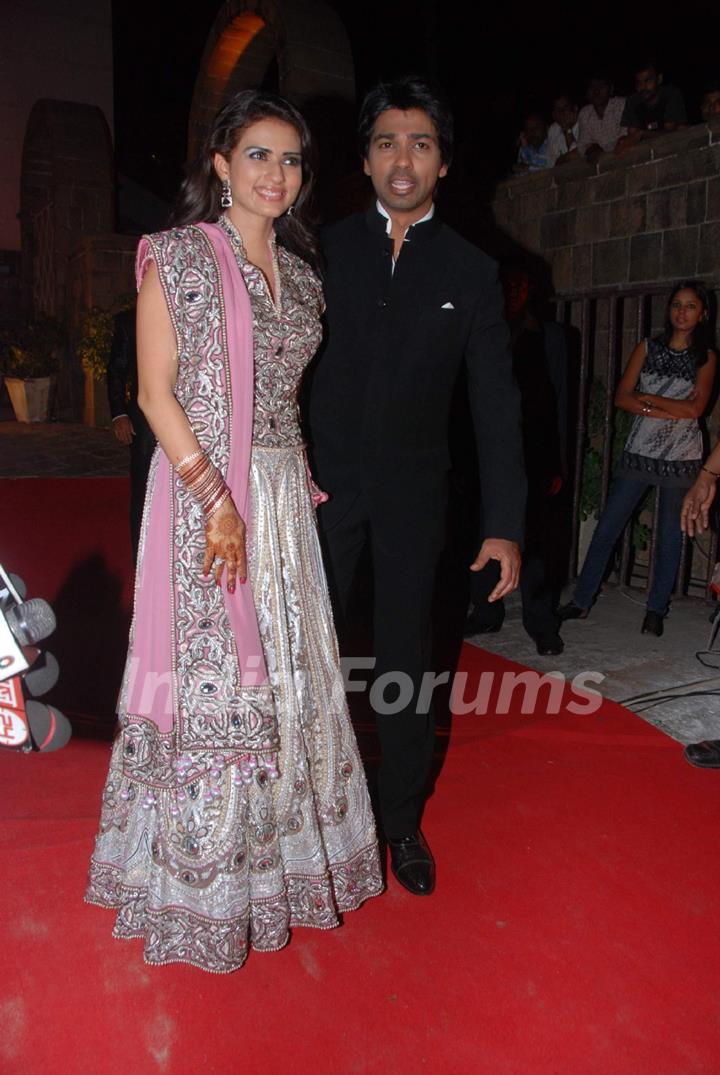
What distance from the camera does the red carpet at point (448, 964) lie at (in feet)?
6.05

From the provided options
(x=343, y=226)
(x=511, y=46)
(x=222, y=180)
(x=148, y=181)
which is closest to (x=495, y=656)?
(x=343, y=226)

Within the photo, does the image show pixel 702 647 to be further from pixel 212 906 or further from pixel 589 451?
pixel 212 906

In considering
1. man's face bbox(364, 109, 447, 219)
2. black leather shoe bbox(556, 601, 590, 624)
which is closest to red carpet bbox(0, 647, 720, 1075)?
man's face bbox(364, 109, 447, 219)

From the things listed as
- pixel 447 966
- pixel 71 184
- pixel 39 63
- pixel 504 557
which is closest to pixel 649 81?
pixel 504 557

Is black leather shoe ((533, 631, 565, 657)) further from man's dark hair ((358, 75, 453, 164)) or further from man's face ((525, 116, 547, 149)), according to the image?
man's face ((525, 116, 547, 149))

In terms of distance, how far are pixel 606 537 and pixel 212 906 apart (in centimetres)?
346

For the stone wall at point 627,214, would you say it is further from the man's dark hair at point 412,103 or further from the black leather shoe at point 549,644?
the man's dark hair at point 412,103

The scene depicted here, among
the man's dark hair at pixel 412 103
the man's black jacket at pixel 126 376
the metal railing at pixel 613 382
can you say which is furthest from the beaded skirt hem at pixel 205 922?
the metal railing at pixel 613 382

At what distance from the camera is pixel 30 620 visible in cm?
166

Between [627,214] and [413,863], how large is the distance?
512cm

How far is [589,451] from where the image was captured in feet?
19.5

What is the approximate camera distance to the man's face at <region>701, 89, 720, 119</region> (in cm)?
584

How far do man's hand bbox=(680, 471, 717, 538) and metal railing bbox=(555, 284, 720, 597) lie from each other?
4.60 ft

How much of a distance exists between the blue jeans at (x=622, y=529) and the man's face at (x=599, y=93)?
356 cm
